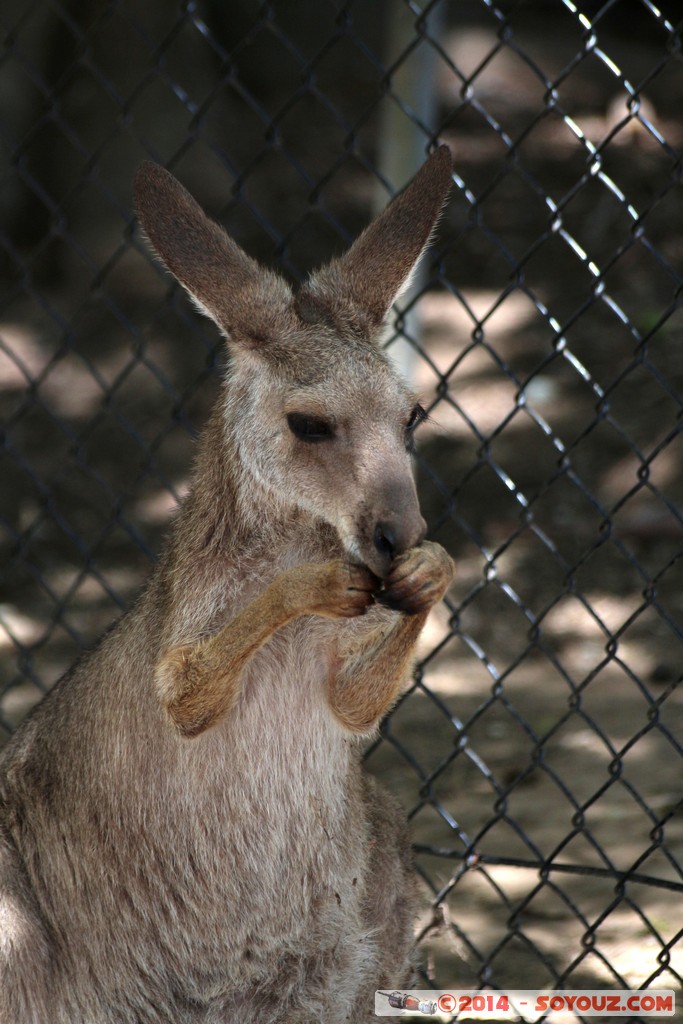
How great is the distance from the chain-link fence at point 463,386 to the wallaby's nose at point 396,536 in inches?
41.2

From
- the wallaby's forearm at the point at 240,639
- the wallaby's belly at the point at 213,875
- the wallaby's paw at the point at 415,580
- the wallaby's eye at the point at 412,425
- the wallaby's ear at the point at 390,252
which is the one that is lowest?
the wallaby's belly at the point at 213,875

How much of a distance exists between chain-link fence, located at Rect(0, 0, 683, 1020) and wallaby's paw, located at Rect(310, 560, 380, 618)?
3.66ft

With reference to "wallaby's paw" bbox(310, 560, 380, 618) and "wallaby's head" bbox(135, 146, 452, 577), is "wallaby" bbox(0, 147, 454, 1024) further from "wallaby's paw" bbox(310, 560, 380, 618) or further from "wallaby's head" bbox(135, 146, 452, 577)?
"wallaby's paw" bbox(310, 560, 380, 618)

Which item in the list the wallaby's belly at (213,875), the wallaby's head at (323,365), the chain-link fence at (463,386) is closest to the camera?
the wallaby's head at (323,365)

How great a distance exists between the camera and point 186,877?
9.71 ft

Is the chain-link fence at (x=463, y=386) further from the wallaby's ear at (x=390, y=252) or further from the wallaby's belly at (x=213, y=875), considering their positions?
the wallaby's belly at (x=213, y=875)

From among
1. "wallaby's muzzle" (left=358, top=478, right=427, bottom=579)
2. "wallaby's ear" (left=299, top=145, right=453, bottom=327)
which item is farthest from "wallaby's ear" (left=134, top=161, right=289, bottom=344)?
"wallaby's muzzle" (left=358, top=478, right=427, bottom=579)

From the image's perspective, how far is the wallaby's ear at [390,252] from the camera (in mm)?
2984

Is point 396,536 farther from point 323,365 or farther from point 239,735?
point 239,735

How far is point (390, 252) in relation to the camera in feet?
9.86

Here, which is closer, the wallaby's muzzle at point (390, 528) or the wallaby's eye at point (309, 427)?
the wallaby's muzzle at point (390, 528)

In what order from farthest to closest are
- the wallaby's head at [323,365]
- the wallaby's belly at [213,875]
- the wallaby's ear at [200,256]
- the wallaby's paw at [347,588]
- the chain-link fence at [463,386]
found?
the chain-link fence at [463,386] → the wallaby's belly at [213,875] → the wallaby's ear at [200,256] → the wallaby's head at [323,365] → the wallaby's paw at [347,588]

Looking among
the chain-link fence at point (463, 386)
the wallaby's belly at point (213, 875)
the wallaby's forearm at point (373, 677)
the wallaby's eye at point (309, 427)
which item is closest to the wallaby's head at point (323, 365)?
the wallaby's eye at point (309, 427)

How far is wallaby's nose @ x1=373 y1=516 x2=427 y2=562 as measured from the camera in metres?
2.51
